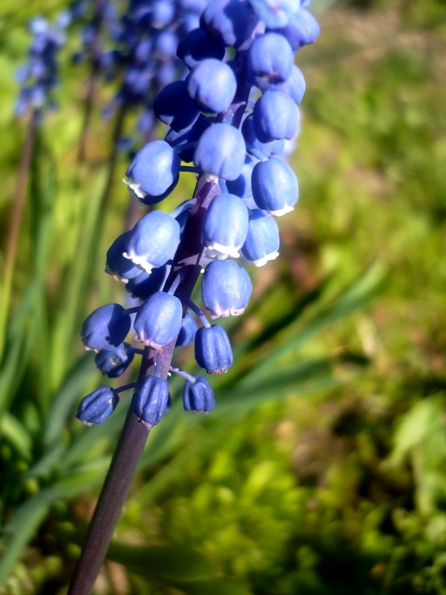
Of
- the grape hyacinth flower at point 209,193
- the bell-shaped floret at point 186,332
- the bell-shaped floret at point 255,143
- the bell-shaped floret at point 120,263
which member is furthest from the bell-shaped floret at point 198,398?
the bell-shaped floret at point 255,143

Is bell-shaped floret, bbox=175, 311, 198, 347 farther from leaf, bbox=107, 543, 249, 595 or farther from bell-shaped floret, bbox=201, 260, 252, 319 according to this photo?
leaf, bbox=107, 543, 249, 595

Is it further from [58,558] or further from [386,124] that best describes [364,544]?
[386,124]

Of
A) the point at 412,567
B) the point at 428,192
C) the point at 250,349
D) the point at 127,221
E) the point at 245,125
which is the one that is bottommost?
the point at 428,192

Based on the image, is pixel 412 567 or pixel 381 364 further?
pixel 381 364

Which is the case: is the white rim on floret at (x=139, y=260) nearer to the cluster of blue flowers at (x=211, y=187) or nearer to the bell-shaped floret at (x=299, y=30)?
the cluster of blue flowers at (x=211, y=187)

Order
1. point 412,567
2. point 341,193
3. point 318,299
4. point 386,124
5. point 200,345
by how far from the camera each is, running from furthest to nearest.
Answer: point 386,124 → point 341,193 → point 318,299 → point 412,567 → point 200,345

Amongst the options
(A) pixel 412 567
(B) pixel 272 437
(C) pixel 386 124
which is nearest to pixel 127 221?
(B) pixel 272 437

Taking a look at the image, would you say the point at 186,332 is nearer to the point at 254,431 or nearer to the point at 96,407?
the point at 96,407
